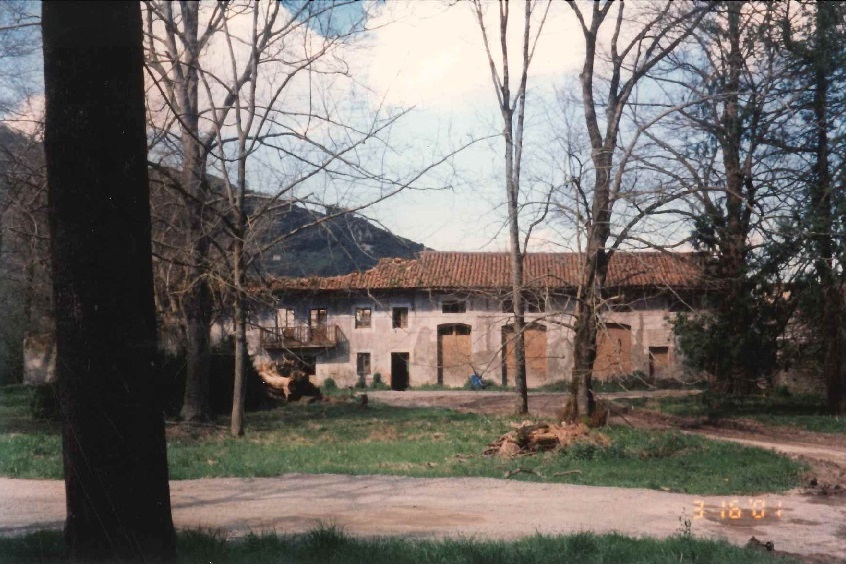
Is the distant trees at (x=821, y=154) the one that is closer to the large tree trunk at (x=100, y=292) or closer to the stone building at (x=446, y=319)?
the stone building at (x=446, y=319)

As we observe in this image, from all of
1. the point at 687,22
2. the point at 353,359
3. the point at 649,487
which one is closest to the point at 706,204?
the point at 687,22

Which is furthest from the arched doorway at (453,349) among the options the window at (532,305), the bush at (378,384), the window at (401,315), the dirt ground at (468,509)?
the dirt ground at (468,509)

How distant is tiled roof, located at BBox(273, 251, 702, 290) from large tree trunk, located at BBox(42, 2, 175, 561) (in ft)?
35.8

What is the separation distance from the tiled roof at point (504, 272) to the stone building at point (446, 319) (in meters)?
0.05

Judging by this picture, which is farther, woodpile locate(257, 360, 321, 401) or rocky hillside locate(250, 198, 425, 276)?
woodpile locate(257, 360, 321, 401)

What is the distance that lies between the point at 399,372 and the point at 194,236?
27269 mm

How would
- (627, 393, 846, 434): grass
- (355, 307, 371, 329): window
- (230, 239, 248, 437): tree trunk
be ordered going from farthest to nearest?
(355, 307, 371, 329): window < (627, 393, 846, 434): grass < (230, 239, 248, 437): tree trunk

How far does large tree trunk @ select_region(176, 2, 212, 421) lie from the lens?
11461mm

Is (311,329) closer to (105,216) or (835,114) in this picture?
(835,114)

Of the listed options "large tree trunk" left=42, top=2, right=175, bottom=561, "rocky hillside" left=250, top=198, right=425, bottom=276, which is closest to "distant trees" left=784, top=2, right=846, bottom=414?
"rocky hillside" left=250, top=198, right=425, bottom=276

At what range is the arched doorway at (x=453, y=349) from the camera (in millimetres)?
34844

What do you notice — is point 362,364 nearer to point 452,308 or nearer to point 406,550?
point 452,308

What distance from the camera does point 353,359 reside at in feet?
132

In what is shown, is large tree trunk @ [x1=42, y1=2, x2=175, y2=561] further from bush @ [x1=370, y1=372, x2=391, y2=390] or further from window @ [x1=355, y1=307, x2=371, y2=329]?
window @ [x1=355, y1=307, x2=371, y2=329]
